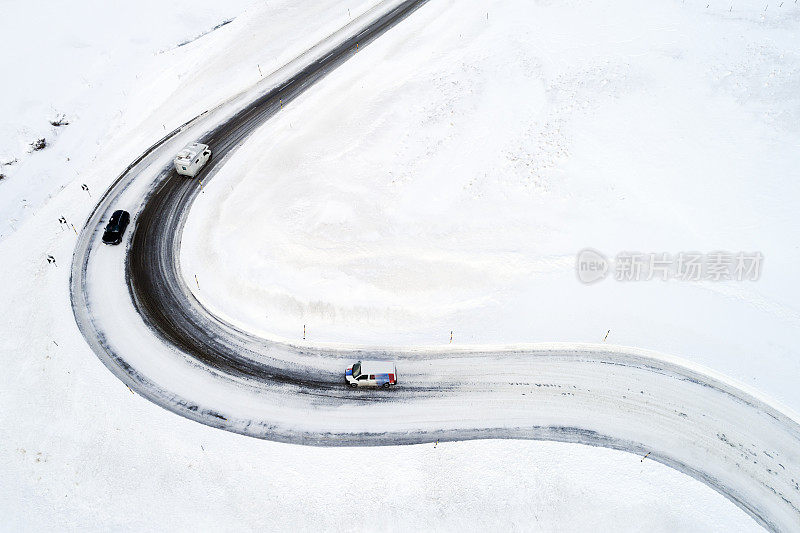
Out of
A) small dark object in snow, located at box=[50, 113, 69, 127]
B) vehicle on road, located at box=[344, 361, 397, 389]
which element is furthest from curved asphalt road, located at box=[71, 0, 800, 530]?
small dark object in snow, located at box=[50, 113, 69, 127]

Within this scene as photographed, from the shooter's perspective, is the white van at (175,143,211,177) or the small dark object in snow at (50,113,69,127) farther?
the small dark object in snow at (50,113,69,127)

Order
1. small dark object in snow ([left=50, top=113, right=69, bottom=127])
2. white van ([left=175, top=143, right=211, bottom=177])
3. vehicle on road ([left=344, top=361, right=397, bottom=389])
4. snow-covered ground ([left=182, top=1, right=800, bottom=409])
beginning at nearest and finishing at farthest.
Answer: vehicle on road ([left=344, top=361, right=397, bottom=389]), snow-covered ground ([left=182, top=1, right=800, bottom=409]), white van ([left=175, top=143, right=211, bottom=177]), small dark object in snow ([left=50, top=113, right=69, bottom=127])

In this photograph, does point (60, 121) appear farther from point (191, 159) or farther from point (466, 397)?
point (466, 397)

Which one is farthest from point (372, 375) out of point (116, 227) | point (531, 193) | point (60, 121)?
point (60, 121)

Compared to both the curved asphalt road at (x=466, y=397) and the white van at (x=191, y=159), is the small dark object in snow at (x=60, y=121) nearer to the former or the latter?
the white van at (x=191, y=159)

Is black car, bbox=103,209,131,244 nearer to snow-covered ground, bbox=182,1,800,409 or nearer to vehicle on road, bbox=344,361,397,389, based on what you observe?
snow-covered ground, bbox=182,1,800,409

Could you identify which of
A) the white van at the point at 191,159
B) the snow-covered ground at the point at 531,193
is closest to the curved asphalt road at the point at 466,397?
the snow-covered ground at the point at 531,193
